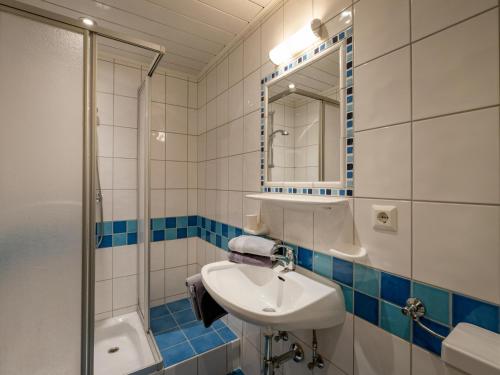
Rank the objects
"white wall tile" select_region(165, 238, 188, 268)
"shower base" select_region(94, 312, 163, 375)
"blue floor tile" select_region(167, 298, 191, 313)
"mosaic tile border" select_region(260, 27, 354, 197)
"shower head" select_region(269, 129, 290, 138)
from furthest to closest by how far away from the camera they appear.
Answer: "white wall tile" select_region(165, 238, 188, 268), "blue floor tile" select_region(167, 298, 191, 313), "shower base" select_region(94, 312, 163, 375), "shower head" select_region(269, 129, 290, 138), "mosaic tile border" select_region(260, 27, 354, 197)

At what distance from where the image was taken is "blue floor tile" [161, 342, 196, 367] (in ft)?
4.71

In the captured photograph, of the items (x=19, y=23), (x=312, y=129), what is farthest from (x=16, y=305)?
(x=312, y=129)

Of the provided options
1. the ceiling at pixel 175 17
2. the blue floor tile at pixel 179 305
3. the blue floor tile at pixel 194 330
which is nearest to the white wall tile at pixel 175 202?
the blue floor tile at pixel 179 305

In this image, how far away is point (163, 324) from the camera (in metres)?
1.82

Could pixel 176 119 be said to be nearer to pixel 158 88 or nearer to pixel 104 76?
pixel 158 88

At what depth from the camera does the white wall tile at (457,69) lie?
2.00 feet

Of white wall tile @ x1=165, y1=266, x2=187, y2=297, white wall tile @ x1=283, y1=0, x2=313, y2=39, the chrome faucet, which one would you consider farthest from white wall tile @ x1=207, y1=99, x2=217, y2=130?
white wall tile @ x1=165, y1=266, x2=187, y2=297

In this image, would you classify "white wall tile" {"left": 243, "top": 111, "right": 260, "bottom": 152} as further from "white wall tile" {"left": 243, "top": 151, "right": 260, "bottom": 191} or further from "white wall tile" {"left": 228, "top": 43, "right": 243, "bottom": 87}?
"white wall tile" {"left": 228, "top": 43, "right": 243, "bottom": 87}

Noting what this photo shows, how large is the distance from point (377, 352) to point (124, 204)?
1892 millimetres

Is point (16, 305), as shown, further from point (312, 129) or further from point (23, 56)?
point (312, 129)

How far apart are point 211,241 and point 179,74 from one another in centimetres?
151

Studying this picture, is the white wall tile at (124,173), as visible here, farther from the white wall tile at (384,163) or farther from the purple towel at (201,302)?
the white wall tile at (384,163)

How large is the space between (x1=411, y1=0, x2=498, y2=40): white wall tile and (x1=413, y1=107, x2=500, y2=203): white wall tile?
0.27m

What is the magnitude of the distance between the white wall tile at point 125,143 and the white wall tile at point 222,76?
79 centimetres
